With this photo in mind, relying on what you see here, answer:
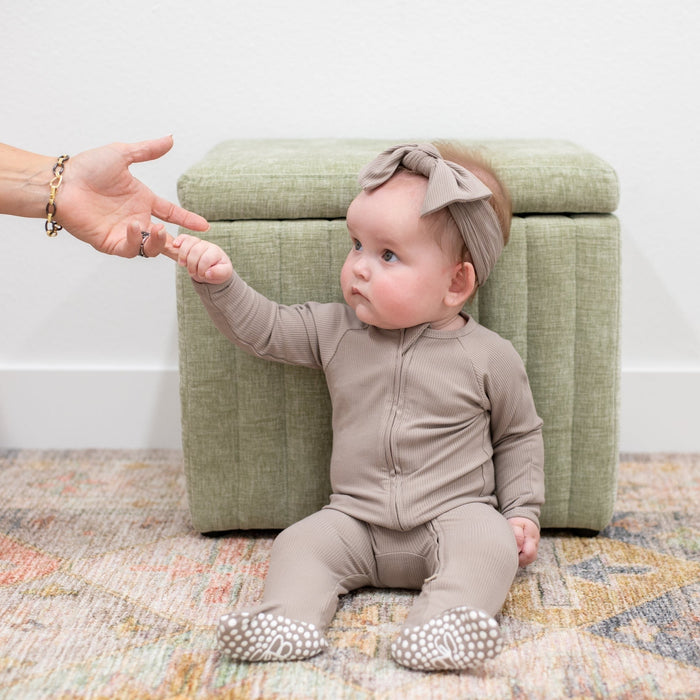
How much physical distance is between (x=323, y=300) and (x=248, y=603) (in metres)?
0.42

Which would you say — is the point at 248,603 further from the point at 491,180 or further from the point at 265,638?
the point at 491,180

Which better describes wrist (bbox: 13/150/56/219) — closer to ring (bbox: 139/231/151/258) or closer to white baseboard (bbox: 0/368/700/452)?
ring (bbox: 139/231/151/258)

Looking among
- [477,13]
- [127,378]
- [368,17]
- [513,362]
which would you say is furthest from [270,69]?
[513,362]

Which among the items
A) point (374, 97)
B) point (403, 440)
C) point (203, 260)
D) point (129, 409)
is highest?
point (374, 97)

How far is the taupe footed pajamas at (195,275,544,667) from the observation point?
1155 mm

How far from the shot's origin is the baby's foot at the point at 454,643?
3.21 ft

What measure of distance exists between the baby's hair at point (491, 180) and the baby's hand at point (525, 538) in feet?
1.23

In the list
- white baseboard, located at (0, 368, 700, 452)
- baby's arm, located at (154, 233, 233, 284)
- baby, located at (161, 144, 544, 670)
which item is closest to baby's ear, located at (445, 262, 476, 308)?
baby, located at (161, 144, 544, 670)

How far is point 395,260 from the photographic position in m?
1.15

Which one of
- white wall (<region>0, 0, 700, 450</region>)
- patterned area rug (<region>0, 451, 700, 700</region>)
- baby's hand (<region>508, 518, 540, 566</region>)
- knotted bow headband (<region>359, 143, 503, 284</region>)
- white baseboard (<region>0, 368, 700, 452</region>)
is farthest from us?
white baseboard (<region>0, 368, 700, 452</region>)

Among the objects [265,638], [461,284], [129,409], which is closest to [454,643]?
[265,638]

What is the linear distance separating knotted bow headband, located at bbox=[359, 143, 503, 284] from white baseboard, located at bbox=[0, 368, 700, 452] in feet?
2.32

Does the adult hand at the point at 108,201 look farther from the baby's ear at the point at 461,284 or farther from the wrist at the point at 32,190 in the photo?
the baby's ear at the point at 461,284

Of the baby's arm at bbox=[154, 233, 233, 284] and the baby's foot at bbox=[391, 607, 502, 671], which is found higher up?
the baby's arm at bbox=[154, 233, 233, 284]
